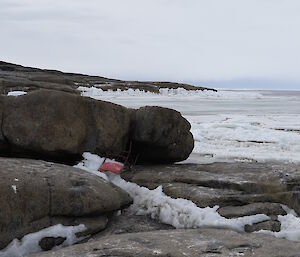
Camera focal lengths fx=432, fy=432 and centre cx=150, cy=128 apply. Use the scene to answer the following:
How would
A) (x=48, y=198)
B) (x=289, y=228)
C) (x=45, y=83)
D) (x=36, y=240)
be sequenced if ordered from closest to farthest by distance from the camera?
1. (x=36, y=240)
2. (x=48, y=198)
3. (x=289, y=228)
4. (x=45, y=83)

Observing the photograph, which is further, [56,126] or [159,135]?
[159,135]

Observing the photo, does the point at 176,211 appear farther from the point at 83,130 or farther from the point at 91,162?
the point at 83,130

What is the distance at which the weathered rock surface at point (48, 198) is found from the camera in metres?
4.45

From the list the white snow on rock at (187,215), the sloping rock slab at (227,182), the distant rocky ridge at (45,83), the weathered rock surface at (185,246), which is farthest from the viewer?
the distant rocky ridge at (45,83)

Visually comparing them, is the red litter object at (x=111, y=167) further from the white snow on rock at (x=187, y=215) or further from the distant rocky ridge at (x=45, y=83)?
the distant rocky ridge at (x=45, y=83)

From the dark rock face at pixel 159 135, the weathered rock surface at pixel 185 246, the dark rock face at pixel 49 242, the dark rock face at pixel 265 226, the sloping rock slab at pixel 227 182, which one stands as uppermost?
the dark rock face at pixel 159 135

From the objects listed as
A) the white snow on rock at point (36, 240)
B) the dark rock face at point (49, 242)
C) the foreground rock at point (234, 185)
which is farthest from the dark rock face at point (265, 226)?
the dark rock face at point (49, 242)

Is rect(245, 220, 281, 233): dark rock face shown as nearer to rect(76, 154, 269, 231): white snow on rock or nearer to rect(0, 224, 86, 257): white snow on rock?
rect(76, 154, 269, 231): white snow on rock

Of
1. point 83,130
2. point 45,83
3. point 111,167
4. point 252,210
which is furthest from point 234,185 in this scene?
point 45,83

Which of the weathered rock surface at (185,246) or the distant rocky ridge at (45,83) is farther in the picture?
the distant rocky ridge at (45,83)

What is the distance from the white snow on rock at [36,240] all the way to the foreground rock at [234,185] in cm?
159

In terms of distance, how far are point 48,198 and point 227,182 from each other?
2420 millimetres

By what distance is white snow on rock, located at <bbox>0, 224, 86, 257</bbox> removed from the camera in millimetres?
4270

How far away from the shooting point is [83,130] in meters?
6.54
